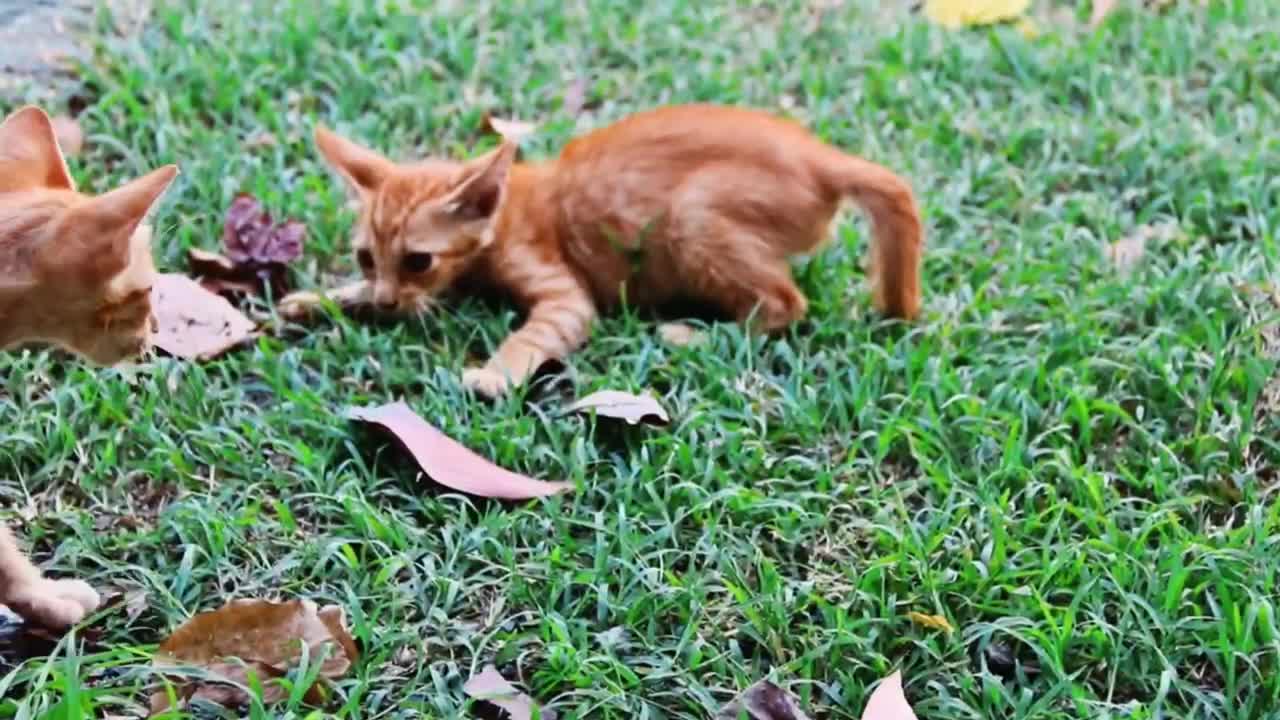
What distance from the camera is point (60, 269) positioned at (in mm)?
2246

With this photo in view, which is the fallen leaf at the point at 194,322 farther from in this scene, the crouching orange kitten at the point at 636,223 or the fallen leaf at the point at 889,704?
the fallen leaf at the point at 889,704

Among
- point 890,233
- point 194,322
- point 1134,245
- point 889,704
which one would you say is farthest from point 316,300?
point 1134,245

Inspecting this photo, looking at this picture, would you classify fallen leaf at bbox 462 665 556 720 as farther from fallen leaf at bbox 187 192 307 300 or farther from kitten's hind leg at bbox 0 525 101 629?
fallen leaf at bbox 187 192 307 300

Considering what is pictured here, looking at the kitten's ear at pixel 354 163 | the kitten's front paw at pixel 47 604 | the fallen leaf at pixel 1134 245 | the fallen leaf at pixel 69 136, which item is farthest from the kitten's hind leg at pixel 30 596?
the fallen leaf at pixel 1134 245

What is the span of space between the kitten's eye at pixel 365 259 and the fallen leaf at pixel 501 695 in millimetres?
1296

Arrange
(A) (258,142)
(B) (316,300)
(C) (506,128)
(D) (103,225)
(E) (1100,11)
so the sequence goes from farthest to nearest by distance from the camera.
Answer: (E) (1100,11)
(C) (506,128)
(A) (258,142)
(B) (316,300)
(D) (103,225)

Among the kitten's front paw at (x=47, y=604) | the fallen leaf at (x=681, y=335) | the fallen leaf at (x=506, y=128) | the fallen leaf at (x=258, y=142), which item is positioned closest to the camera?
the kitten's front paw at (x=47, y=604)

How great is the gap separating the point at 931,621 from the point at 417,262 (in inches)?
58.7

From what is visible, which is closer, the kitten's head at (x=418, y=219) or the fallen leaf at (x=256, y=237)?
the kitten's head at (x=418, y=219)

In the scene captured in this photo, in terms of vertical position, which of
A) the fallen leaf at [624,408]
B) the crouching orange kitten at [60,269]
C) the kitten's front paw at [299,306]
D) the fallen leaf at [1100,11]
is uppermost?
the crouching orange kitten at [60,269]

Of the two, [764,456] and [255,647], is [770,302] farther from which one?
[255,647]

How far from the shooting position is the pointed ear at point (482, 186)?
10.9ft

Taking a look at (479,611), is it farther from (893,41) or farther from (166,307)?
(893,41)

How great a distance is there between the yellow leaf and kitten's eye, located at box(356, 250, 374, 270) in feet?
7.50
